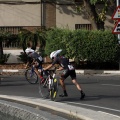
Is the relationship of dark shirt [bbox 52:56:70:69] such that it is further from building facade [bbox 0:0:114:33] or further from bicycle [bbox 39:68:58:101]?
building facade [bbox 0:0:114:33]

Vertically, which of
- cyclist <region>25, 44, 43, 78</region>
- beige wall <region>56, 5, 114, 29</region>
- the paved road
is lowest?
the paved road

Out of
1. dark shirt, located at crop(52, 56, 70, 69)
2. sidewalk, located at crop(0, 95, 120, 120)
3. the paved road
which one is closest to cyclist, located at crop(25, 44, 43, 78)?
the paved road

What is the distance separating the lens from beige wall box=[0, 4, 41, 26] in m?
32.3

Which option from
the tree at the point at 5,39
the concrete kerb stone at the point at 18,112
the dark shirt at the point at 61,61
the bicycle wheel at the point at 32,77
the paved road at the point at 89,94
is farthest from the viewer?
the tree at the point at 5,39

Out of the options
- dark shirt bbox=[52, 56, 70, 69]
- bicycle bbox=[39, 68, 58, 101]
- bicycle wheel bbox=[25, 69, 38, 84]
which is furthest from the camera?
bicycle wheel bbox=[25, 69, 38, 84]

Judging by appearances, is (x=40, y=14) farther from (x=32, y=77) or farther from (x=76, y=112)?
(x=76, y=112)

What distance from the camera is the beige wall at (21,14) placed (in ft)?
106

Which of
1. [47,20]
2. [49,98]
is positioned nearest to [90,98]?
[49,98]

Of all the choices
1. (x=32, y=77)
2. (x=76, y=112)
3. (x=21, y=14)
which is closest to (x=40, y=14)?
(x=21, y=14)

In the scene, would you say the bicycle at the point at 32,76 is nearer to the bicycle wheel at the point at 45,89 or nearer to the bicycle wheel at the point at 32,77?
the bicycle wheel at the point at 32,77

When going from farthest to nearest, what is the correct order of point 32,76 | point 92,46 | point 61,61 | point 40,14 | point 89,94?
1. point 40,14
2. point 92,46
3. point 32,76
4. point 89,94
5. point 61,61

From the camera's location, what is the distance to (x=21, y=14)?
32.5 meters

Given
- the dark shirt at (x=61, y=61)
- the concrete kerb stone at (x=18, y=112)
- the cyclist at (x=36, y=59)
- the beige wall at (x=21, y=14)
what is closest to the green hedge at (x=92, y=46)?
the cyclist at (x=36, y=59)

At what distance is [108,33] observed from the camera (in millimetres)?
25391
